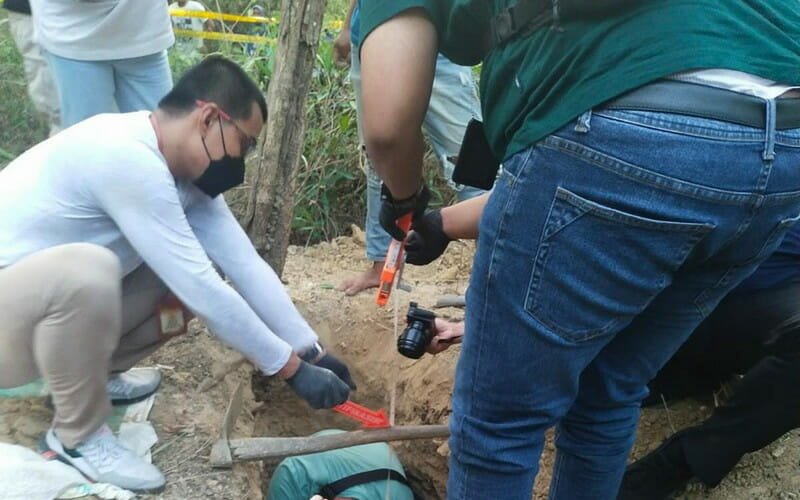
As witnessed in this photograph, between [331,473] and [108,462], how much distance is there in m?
1.12

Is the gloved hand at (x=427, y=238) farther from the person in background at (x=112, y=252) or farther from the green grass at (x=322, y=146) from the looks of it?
the green grass at (x=322, y=146)

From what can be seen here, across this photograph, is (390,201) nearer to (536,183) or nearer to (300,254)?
(536,183)

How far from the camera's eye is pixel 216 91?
1.94 meters

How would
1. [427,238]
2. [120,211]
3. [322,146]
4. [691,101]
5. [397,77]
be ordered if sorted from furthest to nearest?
[322,146]
[120,211]
[427,238]
[397,77]
[691,101]

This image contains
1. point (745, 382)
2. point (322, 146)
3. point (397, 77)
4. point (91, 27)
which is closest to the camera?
point (397, 77)

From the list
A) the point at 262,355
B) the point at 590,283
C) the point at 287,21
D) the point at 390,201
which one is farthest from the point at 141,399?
the point at 590,283

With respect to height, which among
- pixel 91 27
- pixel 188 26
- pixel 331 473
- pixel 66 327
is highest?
pixel 91 27

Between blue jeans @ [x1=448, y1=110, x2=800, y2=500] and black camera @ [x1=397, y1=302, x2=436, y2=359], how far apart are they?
61 centimetres

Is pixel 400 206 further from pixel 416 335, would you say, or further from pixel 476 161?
pixel 416 335

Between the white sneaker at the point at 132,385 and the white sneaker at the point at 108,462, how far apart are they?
0.30m

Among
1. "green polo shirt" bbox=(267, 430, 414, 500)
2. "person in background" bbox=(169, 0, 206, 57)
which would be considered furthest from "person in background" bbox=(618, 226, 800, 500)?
"person in background" bbox=(169, 0, 206, 57)

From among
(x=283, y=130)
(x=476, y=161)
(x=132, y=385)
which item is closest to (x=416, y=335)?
(x=476, y=161)

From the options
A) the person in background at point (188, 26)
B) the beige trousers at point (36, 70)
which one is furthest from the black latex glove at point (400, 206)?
the person in background at point (188, 26)

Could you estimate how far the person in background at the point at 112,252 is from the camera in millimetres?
1709
